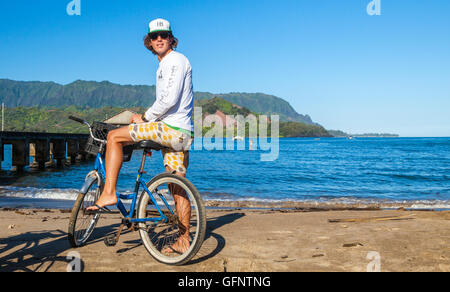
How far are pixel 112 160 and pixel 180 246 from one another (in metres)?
1.19

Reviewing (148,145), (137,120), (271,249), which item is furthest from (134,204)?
(271,249)

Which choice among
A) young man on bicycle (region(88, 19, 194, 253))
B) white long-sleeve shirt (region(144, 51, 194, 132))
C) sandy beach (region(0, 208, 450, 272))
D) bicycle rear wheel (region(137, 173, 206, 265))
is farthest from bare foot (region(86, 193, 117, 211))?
white long-sleeve shirt (region(144, 51, 194, 132))

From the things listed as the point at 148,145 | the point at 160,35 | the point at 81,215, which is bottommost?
the point at 81,215

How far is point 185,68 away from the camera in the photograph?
12.1 feet

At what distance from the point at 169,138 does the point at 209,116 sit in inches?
7273

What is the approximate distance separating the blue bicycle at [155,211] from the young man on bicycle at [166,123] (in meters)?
0.05

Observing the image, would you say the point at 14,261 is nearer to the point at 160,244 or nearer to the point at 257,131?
the point at 160,244

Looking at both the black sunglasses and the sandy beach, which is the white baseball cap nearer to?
the black sunglasses

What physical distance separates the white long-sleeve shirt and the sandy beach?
1502mm

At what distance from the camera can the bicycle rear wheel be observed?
330cm

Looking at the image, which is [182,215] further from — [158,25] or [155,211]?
[158,25]

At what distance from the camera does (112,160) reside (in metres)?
3.71

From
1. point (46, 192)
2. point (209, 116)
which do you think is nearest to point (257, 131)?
point (209, 116)

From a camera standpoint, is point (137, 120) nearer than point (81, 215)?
Yes
